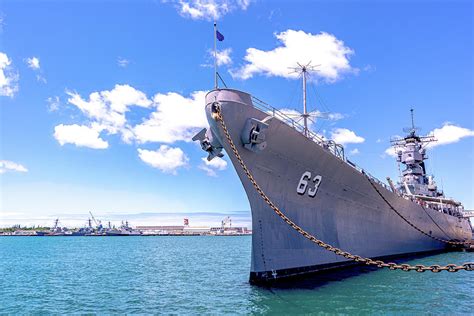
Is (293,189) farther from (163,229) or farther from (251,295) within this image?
(163,229)

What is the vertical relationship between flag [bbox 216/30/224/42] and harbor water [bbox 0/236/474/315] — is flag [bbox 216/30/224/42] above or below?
above

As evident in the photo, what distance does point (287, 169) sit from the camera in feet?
43.5

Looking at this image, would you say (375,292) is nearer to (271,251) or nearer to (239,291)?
(271,251)

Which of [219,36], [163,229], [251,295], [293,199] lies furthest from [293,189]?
[163,229]

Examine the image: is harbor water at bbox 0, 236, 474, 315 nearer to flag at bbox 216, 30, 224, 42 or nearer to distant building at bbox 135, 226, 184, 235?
flag at bbox 216, 30, 224, 42

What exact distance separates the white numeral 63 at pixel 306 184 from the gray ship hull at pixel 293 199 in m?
0.17

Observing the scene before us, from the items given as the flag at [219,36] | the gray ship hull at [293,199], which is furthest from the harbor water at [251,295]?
the flag at [219,36]

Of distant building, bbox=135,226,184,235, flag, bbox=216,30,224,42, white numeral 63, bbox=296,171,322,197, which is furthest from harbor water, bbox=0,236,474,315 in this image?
distant building, bbox=135,226,184,235

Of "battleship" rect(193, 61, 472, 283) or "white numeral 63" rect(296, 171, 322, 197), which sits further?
"white numeral 63" rect(296, 171, 322, 197)

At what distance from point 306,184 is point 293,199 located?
3.06ft

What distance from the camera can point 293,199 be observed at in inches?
→ 532

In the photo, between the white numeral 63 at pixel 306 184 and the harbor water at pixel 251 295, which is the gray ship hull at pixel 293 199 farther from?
the harbor water at pixel 251 295

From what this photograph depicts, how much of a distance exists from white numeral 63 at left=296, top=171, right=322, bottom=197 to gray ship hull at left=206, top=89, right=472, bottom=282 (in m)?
0.17

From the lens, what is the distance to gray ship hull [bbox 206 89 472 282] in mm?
12156
